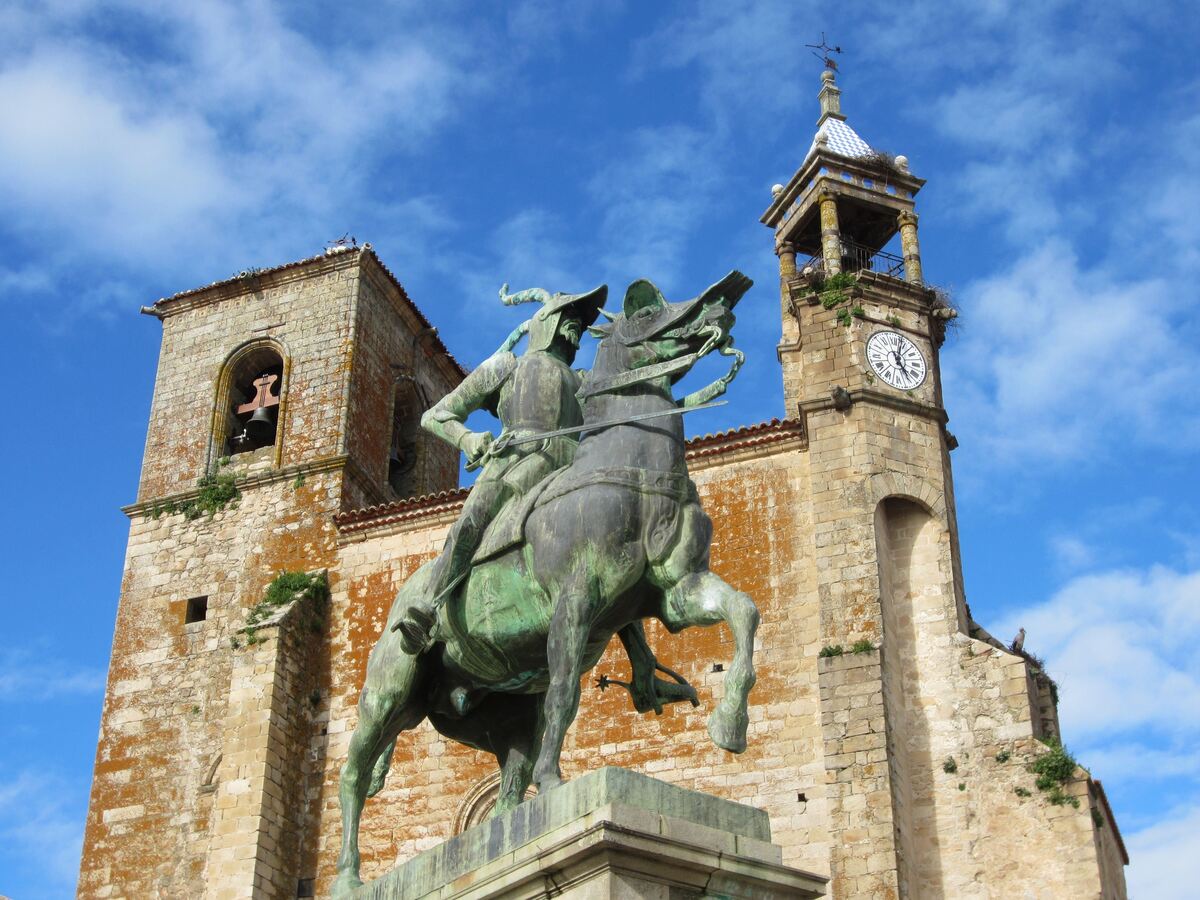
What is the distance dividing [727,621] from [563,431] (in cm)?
139

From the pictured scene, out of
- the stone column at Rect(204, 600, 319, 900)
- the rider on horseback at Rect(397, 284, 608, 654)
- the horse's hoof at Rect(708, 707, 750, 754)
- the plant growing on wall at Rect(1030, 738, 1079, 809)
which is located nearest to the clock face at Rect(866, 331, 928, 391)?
the plant growing on wall at Rect(1030, 738, 1079, 809)

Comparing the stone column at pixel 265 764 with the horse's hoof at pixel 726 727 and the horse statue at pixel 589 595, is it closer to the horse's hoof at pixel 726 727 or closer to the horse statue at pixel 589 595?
the horse statue at pixel 589 595

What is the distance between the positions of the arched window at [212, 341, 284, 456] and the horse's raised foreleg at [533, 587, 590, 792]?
17.0 metres

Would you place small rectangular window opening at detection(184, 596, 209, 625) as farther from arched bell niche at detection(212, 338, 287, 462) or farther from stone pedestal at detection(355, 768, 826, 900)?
stone pedestal at detection(355, 768, 826, 900)

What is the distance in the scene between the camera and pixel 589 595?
691 centimetres

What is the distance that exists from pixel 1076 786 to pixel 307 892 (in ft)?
29.1

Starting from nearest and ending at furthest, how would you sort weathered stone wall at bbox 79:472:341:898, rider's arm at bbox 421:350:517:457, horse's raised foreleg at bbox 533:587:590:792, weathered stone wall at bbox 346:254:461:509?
horse's raised foreleg at bbox 533:587:590:792 → rider's arm at bbox 421:350:517:457 → weathered stone wall at bbox 79:472:341:898 → weathered stone wall at bbox 346:254:461:509

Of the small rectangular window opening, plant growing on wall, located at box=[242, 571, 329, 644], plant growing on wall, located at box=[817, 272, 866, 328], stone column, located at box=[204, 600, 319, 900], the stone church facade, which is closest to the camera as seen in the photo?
the stone church facade

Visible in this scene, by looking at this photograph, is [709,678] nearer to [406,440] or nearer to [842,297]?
[842,297]

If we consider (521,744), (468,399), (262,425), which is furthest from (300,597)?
(521,744)

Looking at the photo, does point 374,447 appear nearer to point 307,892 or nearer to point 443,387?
point 443,387

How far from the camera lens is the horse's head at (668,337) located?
7508 mm

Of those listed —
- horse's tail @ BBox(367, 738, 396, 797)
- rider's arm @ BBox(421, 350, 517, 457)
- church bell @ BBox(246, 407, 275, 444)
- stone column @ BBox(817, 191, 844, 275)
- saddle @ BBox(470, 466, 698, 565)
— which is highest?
stone column @ BBox(817, 191, 844, 275)

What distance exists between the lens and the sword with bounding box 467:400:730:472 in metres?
7.30
